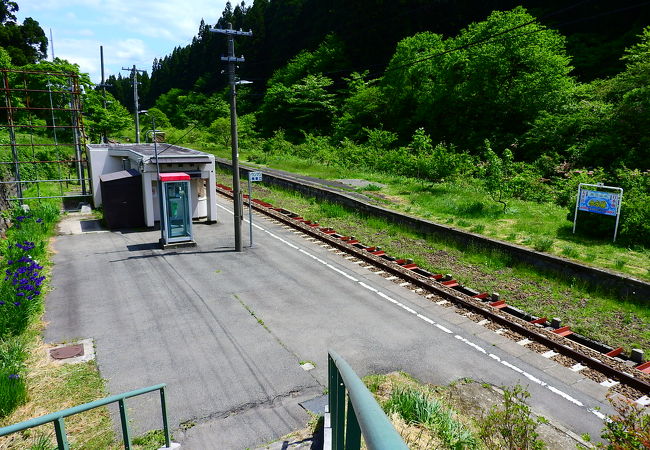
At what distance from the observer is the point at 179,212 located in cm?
1698

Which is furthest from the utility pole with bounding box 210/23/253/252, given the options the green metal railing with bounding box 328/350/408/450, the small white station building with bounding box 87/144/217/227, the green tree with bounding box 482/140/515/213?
the green metal railing with bounding box 328/350/408/450

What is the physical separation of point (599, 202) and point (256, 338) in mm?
12463

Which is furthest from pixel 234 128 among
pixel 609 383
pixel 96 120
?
pixel 96 120

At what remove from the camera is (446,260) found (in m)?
15.1

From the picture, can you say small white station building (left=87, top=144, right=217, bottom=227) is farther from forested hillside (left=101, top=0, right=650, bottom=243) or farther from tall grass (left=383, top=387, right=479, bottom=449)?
tall grass (left=383, top=387, right=479, bottom=449)

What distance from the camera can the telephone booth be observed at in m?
16.5

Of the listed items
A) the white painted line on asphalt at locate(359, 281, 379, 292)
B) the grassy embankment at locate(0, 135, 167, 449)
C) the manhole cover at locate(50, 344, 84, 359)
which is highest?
the grassy embankment at locate(0, 135, 167, 449)

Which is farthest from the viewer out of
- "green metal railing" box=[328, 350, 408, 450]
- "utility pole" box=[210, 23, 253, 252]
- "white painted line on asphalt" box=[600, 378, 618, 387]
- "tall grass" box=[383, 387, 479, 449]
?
"utility pole" box=[210, 23, 253, 252]

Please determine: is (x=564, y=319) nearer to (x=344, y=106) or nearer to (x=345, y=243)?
(x=345, y=243)

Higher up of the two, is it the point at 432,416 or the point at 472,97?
the point at 472,97

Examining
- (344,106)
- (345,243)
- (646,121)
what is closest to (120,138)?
(344,106)

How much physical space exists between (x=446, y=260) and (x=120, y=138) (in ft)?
218

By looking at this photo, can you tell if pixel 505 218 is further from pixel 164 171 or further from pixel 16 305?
pixel 16 305

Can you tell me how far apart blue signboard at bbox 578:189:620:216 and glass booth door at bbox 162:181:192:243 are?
559 inches
